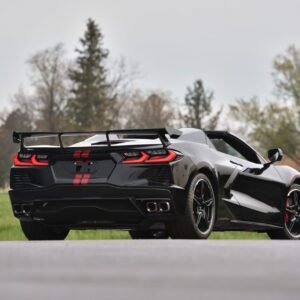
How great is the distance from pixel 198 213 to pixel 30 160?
5.74 ft

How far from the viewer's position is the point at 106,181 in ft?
27.8

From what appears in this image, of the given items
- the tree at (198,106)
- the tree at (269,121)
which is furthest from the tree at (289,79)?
the tree at (198,106)

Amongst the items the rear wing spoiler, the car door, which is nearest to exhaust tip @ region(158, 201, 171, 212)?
the rear wing spoiler

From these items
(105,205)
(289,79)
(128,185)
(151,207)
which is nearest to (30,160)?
(105,205)

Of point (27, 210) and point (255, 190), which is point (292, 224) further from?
point (27, 210)

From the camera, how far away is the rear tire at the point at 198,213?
28.1 ft

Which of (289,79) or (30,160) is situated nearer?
(30,160)

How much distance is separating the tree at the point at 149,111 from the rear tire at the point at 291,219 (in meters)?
64.1

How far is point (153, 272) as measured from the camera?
15.3ft

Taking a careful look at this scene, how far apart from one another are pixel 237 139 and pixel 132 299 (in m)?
6.44

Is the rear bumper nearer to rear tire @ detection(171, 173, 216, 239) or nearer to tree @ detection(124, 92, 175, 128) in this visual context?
rear tire @ detection(171, 173, 216, 239)

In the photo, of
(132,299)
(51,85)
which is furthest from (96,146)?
(51,85)

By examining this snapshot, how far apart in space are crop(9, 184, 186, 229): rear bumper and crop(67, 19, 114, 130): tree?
66.8m

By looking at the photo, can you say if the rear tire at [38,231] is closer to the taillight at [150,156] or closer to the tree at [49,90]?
the taillight at [150,156]
